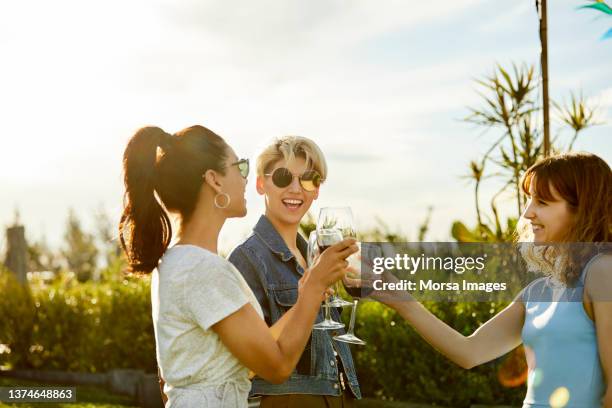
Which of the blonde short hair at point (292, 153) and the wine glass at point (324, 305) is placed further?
the blonde short hair at point (292, 153)

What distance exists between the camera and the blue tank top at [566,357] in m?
2.88

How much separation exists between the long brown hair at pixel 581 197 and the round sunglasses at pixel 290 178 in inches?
46.1

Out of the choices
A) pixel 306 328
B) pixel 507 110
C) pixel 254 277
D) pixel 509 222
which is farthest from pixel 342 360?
pixel 507 110

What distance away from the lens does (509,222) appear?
10.7 m

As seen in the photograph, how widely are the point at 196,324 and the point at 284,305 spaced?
952 mm

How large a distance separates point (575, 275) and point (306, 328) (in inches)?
41.0

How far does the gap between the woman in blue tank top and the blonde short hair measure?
3.58 feet

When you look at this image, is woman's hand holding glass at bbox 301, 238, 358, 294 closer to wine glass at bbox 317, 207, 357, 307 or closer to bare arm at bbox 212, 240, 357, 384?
bare arm at bbox 212, 240, 357, 384

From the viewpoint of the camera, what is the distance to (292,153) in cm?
383

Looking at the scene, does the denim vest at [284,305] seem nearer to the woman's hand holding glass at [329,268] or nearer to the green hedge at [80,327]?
the woman's hand holding glass at [329,268]

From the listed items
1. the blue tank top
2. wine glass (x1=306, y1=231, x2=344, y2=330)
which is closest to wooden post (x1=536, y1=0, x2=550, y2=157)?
wine glass (x1=306, y1=231, x2=344, y2=330)

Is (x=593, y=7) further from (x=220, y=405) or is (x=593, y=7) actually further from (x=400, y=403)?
(x=220, y=405)

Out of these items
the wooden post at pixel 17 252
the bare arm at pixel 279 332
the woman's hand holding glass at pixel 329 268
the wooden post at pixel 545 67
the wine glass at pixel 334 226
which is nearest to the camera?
the bare arm at pixel 279 332

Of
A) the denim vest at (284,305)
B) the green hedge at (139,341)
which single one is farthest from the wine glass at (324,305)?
the green hedge at (139,341)
